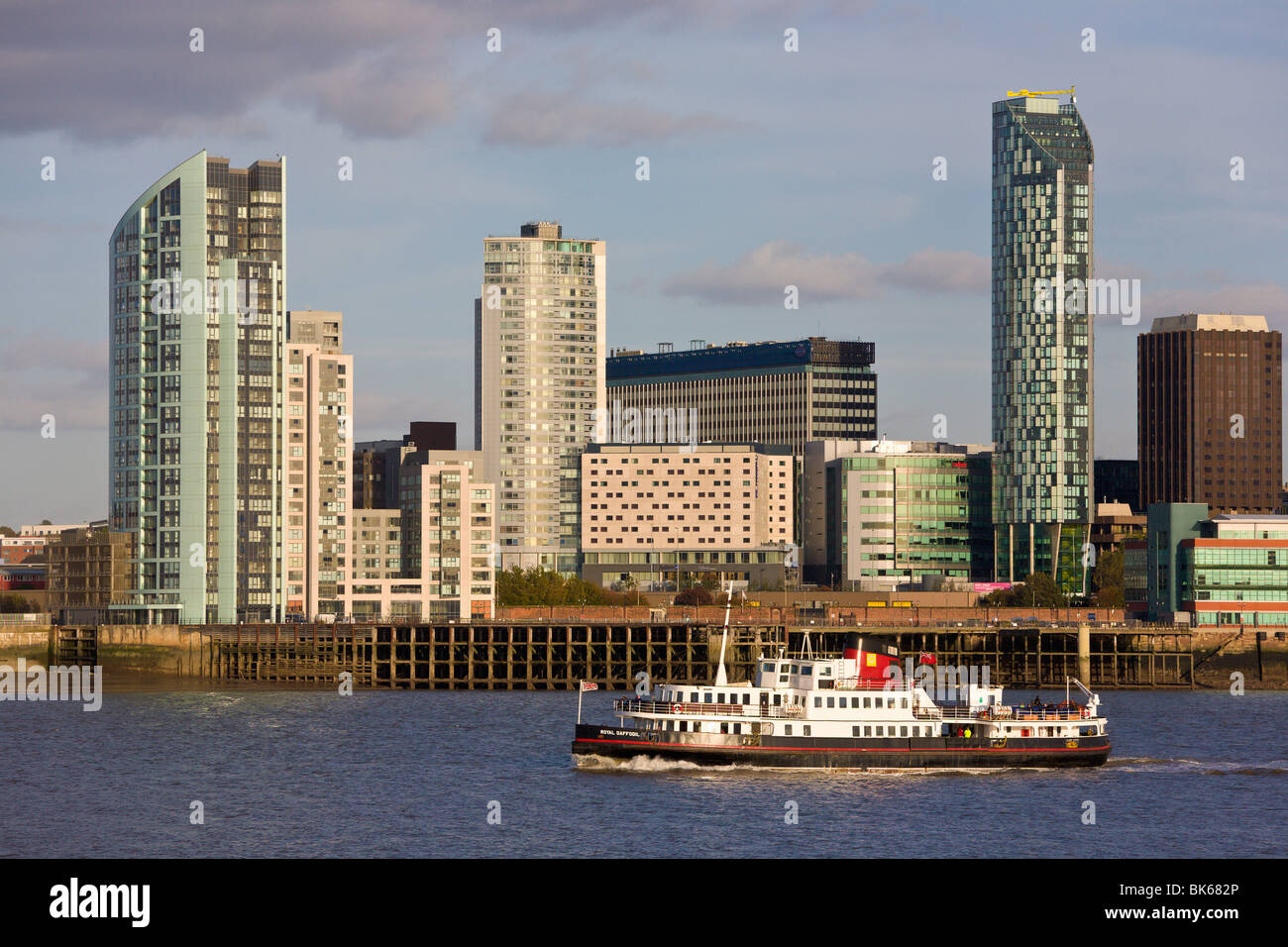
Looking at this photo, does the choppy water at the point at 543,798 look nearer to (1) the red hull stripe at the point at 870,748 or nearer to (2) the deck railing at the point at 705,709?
(1) the red hull stripe at the point at 870,748

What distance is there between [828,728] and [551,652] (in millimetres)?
85085

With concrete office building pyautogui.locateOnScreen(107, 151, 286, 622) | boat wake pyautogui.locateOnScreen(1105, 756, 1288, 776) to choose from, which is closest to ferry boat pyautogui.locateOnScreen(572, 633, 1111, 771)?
boat wake pyautogui.locateOnScreen(1105, 756, 1288, 776)

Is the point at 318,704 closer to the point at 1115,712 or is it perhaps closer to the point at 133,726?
the point at 133,726

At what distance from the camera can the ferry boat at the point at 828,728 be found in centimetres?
9362

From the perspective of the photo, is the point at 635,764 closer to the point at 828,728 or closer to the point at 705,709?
the point at 705,709

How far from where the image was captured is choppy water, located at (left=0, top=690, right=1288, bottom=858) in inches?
2778

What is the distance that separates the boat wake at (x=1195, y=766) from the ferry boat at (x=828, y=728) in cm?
269

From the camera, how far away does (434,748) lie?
351 feet

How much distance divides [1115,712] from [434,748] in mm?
61141

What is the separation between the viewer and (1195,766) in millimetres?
99188

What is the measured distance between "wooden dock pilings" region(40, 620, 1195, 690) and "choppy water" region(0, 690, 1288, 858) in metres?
47.1

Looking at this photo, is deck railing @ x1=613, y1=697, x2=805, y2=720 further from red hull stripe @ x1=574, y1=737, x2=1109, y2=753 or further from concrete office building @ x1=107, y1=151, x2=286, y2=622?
concrete office building @ x1=107, y1=151, x2=286, y2=622

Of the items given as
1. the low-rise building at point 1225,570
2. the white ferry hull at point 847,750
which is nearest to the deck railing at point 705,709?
the white ferry hull at point 847,750
